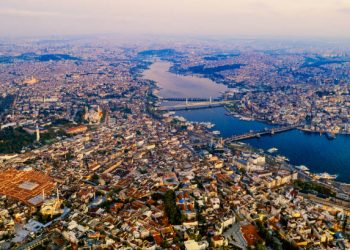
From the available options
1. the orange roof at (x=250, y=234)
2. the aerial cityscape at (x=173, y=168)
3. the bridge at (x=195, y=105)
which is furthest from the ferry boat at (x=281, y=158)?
the bridge at (x=195, y=105)

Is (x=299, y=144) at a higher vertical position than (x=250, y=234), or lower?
lower

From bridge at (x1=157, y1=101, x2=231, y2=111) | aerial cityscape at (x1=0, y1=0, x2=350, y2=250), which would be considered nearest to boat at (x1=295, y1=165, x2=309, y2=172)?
aerial cityscape at (x1=0, y1=0, x2=350, y2=250)

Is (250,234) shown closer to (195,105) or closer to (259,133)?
(259,133)

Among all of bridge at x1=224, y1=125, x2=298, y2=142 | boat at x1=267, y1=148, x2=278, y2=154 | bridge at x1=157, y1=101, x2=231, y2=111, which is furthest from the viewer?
bridge at x1=157, y1=101, x2=231, y2=111

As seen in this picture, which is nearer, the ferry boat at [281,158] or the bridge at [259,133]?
the ferry boat at [281,158]

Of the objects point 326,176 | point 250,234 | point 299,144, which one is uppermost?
point 250,234

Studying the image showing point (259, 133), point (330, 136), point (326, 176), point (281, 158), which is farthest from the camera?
point (259, 133)

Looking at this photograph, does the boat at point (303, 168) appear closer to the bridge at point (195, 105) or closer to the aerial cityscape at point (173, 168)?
the aerial cityscape at point (173, 168)

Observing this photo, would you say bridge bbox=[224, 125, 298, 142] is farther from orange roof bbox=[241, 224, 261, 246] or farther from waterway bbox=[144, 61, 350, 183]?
orange roof bbox=[241, 224, 261, 246]

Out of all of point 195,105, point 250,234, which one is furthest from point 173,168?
point 195,105

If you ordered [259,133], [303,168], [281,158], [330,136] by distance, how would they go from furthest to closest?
[259,133] → [330,136] → [281,158] → [303,168]

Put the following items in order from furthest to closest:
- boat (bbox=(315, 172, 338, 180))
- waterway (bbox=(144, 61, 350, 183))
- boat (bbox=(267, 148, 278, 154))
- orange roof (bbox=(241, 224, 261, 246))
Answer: boat (bbox=(267, 148, 278, 154)), waterway (bbox=(144, 61, 350, 183)), boat (bbox=(315, 172, 338, 180)), orange roof (bbox=(241, 224, 261, 246))

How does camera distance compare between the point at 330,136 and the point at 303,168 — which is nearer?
the point at 303,168
